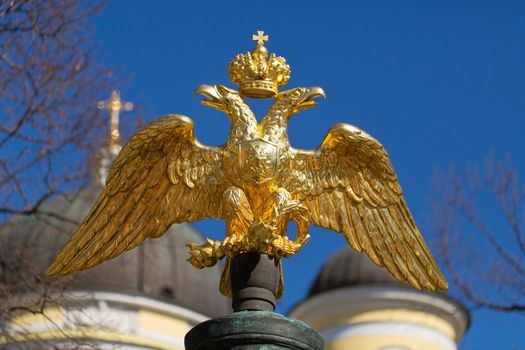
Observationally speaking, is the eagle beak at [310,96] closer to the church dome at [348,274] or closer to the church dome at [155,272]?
the church dome at [155,272]

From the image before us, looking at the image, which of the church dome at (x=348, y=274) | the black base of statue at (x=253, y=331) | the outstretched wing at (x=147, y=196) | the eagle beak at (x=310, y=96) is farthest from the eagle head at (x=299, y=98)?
the church dome at (x=348, y=274)

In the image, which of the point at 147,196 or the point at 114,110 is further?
the point at 114,110

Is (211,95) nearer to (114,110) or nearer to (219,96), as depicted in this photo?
(219,96)

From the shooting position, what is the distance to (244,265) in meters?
5.99

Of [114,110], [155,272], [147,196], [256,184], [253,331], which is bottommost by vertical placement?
[253,331]

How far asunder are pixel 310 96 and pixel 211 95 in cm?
53

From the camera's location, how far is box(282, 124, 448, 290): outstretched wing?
6445mm

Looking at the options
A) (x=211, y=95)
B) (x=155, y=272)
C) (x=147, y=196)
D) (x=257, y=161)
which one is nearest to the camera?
(x=257, y=161)

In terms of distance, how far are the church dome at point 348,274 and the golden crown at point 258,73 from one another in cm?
1975

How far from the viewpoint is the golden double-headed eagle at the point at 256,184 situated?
20.4 ft

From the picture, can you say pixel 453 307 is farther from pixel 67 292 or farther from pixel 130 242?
pixel 130 242

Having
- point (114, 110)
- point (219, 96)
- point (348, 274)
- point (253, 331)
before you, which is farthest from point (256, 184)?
point (348, 274)

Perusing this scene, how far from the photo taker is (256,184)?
619 centimetres

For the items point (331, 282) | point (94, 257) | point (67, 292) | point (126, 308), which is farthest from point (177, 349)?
point (94, 257)
